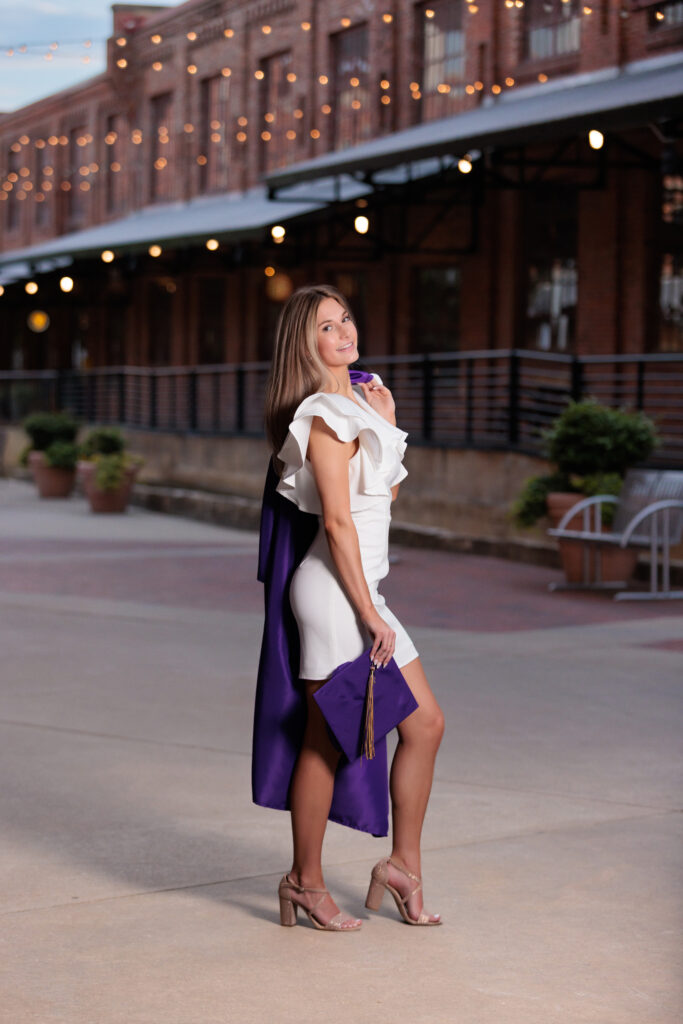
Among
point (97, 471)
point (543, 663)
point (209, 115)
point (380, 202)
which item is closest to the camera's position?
point (543, 663)

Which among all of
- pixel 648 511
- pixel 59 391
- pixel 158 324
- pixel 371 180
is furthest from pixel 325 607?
pixel 158 324

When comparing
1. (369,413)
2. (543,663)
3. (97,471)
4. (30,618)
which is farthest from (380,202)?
(369,413)

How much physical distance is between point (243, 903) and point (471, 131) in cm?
1349

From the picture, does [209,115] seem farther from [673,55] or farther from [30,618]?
[30,618]

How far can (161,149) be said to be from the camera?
32906mm

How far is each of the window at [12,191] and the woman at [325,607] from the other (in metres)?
38.6

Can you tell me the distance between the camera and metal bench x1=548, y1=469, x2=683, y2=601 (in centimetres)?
1244

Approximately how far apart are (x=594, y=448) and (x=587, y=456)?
0.31 feet

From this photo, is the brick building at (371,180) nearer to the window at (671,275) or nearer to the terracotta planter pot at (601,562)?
the window at (671,275)

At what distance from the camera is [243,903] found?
472 cm

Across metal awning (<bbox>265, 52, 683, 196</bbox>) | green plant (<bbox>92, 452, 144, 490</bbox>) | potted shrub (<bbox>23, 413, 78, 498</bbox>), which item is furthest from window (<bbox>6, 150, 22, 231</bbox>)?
metal awning (<bbox>265, 52, 683, 196</bbox>)

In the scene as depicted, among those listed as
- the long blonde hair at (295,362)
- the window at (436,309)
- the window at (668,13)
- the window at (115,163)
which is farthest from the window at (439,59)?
the long blonde hair at (295,362)

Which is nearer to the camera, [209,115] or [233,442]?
[233,442]

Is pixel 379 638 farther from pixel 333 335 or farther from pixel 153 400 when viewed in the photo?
pixel 153 400
